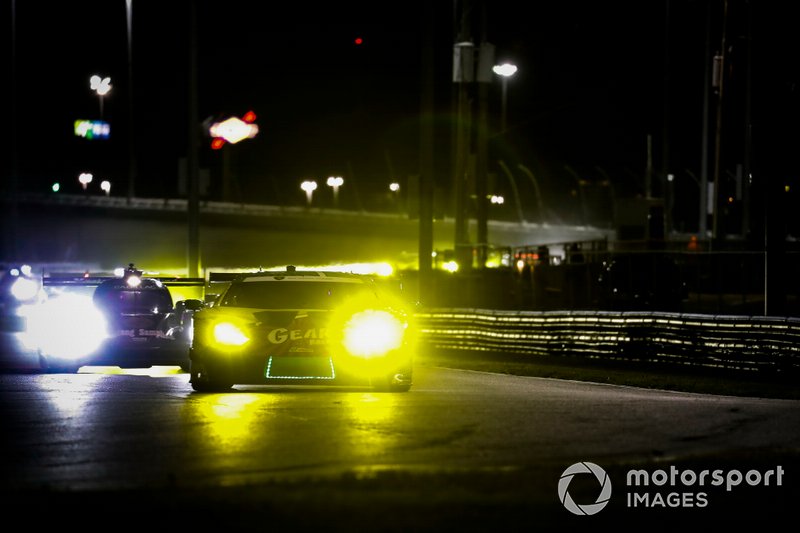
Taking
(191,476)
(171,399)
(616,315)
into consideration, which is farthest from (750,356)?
(191,476)

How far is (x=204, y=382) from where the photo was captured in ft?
49.4

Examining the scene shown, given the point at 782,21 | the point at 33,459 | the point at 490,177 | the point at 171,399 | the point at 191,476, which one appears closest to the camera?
the point at 191,476

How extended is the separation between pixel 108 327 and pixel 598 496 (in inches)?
489

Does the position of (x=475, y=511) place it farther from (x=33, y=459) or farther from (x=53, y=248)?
(x=53, y=248)

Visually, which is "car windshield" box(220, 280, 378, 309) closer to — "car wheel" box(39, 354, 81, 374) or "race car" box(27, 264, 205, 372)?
"race car" box(27, 264, 205, 372)

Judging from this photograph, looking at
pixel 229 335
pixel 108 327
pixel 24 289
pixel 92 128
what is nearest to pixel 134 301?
pixel 108 327

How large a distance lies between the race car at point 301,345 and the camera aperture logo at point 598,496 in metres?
5.29

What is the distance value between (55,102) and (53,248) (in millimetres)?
45306

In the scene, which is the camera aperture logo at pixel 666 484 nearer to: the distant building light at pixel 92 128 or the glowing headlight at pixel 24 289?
the glowing headlight at pixel 24 289

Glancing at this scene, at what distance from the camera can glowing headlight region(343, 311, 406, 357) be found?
14602 millimetres

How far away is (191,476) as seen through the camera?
9.00 m

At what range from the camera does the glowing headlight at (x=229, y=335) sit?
14.6 meters

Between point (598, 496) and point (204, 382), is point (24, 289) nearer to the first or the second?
point (204, 382)

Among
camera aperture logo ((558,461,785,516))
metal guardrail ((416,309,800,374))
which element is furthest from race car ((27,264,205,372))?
camera aperture logo ((558,461,785,516))
